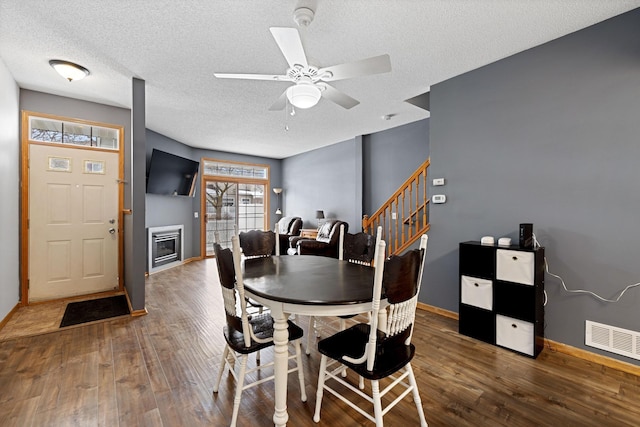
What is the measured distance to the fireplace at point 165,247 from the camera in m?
5.50

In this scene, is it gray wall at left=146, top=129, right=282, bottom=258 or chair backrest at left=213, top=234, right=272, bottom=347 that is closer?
chair backrest at left=213, top=234, right=272, bottom=347

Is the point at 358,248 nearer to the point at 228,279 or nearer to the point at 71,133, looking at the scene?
the point at 228,279

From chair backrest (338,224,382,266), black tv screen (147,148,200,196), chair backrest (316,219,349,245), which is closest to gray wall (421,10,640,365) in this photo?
chair backrest (338,224,382,266)

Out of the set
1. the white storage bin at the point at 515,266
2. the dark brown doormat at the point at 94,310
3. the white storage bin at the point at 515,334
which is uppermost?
the white storage bin at the point at 515,266

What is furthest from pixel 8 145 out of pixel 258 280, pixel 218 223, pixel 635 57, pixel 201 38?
pixel 635 57

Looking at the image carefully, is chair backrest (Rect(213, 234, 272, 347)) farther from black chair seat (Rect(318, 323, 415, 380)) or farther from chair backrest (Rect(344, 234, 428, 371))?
chair backrest (Rect(344, 234, 428, 371))

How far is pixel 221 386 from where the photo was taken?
2031 mm

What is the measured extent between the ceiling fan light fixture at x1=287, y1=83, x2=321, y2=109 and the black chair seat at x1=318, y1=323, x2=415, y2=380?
180 cm

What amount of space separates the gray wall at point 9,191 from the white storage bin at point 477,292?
4.80 meters

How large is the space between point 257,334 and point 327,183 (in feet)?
17.7

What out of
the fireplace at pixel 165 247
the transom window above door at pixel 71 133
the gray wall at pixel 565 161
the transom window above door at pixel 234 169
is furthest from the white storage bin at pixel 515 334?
the transom window above door at pixel 234 169

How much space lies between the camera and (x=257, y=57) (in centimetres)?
279

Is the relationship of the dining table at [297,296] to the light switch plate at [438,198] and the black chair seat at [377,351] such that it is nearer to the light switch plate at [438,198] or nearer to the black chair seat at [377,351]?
the black chair seat at [377,351]

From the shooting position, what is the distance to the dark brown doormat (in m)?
3.17
